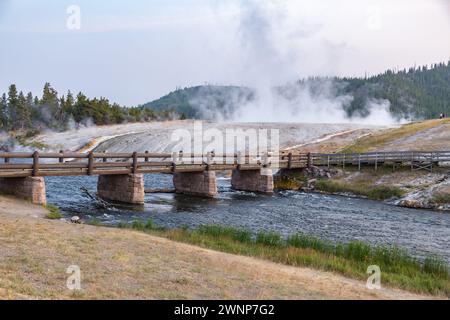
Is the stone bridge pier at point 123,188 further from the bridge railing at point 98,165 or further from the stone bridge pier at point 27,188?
the stone bridge pier at point 27,188

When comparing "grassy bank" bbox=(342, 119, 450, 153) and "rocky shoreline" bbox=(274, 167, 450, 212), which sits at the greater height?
"grassy bank" bbox=(342, 119, 450, 153)

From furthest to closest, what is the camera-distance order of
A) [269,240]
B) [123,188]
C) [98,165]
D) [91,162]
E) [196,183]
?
[196,183]
[123,188]
[98,165]
[91,162]
[269,240]

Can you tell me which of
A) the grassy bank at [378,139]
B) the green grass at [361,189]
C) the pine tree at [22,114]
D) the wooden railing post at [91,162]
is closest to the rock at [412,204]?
the green grass at [361,189]

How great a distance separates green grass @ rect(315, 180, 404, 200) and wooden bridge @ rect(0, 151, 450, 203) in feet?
12.6

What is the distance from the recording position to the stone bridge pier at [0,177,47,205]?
26922mm

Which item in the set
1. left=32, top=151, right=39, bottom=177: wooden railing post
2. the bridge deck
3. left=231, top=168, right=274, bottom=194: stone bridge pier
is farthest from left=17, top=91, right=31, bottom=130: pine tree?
left=32, top=151, right=39, bottom=177: wooden railing post

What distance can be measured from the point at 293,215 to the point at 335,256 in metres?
13.2

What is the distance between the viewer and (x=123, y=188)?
3366 cm

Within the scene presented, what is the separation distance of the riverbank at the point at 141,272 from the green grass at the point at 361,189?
85.9 feet

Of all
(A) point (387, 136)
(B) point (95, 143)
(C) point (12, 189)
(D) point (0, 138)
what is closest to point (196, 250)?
(C) point (12, 189)

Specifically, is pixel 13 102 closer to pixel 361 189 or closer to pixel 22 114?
pixel 22 114

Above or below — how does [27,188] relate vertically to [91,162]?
below

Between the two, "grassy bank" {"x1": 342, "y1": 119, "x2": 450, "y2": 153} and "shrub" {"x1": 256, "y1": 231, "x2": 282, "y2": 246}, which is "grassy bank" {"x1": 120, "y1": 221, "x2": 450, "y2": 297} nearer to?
"shrub" {"x1": 256, "y1": 231, "x2": 282, "y2": 246}

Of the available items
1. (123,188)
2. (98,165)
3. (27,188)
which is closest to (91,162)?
(98,165)
